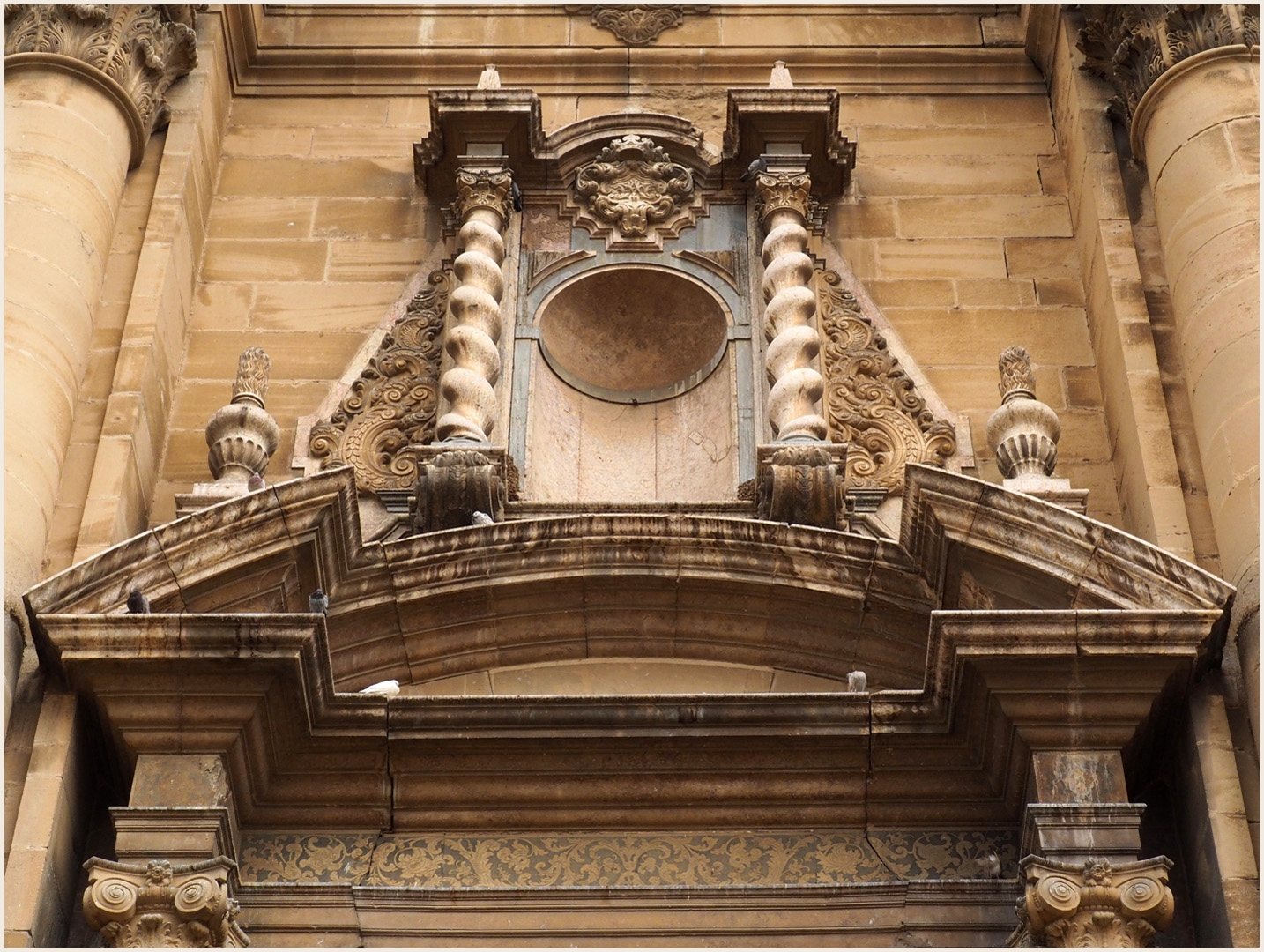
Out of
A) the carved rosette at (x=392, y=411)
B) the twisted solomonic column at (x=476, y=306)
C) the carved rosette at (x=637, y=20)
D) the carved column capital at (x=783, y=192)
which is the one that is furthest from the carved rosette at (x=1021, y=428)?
the carved rosette at (x=637, y=20)

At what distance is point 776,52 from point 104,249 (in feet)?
14.7

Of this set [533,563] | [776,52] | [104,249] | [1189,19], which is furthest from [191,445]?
[1189,19]

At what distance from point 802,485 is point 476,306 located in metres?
2.20

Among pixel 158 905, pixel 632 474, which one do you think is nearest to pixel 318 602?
pixel 158 905

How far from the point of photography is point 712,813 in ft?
31.7

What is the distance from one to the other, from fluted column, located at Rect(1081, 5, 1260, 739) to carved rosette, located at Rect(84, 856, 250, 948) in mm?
4205

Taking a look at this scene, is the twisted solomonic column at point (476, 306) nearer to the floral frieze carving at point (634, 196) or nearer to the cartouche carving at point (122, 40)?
the floral frieze carving at point (634, 196)

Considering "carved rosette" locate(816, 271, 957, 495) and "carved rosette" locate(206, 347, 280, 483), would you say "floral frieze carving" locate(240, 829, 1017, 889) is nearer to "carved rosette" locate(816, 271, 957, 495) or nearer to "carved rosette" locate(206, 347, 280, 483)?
"carved rosette" locate(206, 347, 280, 483)

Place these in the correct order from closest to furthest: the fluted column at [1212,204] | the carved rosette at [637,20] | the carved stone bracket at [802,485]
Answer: the fluted column at [1212,204] → the carved stone bracket at [802,485] → the carved rosette at [637,20]

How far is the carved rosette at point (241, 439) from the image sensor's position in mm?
10758

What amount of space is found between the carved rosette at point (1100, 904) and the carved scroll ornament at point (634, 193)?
16.3 feet

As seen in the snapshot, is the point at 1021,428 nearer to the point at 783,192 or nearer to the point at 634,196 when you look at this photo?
the point at 783,192

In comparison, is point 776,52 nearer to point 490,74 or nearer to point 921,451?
point 490,74

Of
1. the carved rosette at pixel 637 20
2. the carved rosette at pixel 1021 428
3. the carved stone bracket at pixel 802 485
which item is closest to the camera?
the carved stone bracket at pixel 802 485
